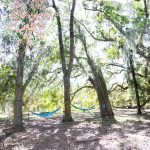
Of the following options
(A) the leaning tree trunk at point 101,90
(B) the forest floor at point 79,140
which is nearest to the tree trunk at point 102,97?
(A) the leaning tree trunk at point 101,90

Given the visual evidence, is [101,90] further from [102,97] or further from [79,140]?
[79,140]

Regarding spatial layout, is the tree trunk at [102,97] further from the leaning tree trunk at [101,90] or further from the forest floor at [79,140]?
the forest floor at [79,140]

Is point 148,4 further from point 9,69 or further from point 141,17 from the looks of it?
point 9,69

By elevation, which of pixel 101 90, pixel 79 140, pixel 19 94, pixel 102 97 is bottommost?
pixel 79 140

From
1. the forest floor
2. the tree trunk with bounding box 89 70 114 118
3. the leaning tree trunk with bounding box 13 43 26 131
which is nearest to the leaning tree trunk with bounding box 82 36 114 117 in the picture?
the tree trunk with bounding box 89 70 114 118

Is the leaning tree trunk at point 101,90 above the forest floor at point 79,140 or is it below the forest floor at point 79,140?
above

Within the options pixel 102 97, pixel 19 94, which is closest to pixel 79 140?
pixel 19 94

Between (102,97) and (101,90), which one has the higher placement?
(101,90)

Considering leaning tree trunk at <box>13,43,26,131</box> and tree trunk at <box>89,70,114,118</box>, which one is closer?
leaning tree trunk at <box>13,43,26,131</box>

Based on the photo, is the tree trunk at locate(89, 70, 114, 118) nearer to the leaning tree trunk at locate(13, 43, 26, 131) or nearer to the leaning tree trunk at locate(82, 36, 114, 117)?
the leaning tree trunk at locate(82, 36, 114, 117)

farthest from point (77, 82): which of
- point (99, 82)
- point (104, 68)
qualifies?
point (99, 82)

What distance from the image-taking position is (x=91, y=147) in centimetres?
747

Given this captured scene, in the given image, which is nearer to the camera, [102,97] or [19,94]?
[19,94]

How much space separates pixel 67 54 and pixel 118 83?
6.17 m
